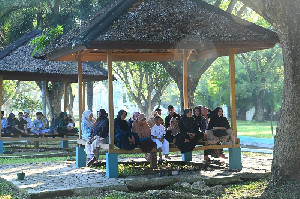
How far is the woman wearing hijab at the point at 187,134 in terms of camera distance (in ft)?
35.8

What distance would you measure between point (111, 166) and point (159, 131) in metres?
1.36

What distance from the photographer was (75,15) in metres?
25.1

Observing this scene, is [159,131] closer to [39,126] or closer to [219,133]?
[219,133]

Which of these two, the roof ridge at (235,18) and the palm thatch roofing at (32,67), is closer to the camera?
the roof ridge at (235,18)

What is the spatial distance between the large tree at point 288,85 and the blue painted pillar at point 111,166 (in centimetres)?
307

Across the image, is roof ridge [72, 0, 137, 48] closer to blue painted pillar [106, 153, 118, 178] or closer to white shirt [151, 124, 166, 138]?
blue painted pillar [106, 153, 118, 178]

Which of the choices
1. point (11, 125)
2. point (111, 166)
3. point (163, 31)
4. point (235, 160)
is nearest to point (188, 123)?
point (235, 160)

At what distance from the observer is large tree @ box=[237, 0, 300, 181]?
9227mm

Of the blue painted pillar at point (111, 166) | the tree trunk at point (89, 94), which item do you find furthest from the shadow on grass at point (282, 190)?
the tree trunk at point (89, 94)

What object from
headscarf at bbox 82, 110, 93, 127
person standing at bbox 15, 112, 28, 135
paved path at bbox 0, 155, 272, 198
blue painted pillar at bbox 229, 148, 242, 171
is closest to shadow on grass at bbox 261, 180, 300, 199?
paved path at bbox 0, 155, 272, 198

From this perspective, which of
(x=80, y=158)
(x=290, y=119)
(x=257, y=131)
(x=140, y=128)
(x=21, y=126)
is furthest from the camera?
(x=257, y=131)

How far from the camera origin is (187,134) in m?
11.0

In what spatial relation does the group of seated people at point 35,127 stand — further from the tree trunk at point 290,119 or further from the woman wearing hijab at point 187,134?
the tree trunk at point 290,119

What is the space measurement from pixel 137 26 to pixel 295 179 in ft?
13.9
